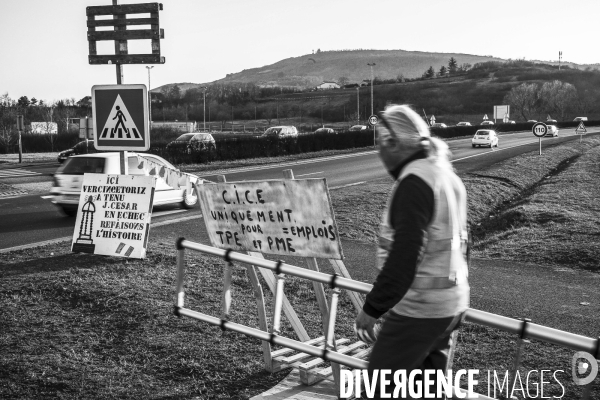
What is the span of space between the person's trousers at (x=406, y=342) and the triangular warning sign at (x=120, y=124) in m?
6.44

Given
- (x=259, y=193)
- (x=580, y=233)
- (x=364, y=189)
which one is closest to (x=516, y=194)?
(x=364, y=189)

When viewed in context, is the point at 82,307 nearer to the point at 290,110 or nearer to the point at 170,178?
the point at 170,178

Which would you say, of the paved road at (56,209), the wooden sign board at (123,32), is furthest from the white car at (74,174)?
the wooden sign board at (123,32)

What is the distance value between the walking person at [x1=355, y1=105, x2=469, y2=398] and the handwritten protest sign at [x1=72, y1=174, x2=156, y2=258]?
6106 mm

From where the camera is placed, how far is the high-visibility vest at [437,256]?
2.83 meters

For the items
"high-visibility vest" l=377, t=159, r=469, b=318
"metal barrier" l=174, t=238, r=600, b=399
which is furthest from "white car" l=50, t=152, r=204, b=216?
"high-visibility vest" l=377, t=159, r=469, b=318

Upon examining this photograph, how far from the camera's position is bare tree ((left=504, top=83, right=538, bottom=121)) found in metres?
139

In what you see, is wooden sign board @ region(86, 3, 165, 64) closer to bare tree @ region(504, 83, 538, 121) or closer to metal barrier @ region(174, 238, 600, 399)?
metal barrier @ region(174, 238, 600, 399)

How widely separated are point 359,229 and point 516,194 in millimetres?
9903

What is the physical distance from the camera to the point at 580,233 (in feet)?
38.3

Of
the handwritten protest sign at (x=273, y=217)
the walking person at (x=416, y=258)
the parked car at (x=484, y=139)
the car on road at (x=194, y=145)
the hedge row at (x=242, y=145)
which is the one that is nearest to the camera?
the walking person at (x=416, y=258)

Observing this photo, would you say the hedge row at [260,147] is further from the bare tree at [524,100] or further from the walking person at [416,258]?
the bare tree at [524,100]

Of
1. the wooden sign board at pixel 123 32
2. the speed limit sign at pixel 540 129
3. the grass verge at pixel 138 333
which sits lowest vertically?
the grass verge at pixel 138 333

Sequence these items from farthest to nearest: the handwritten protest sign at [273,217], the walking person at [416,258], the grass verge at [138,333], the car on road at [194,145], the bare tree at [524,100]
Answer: the bare tree at [524,100], the car on road at [194,145], the grass verge at [138,333], the handwritten protest sign at [273,217], the walking person at [416,258]
